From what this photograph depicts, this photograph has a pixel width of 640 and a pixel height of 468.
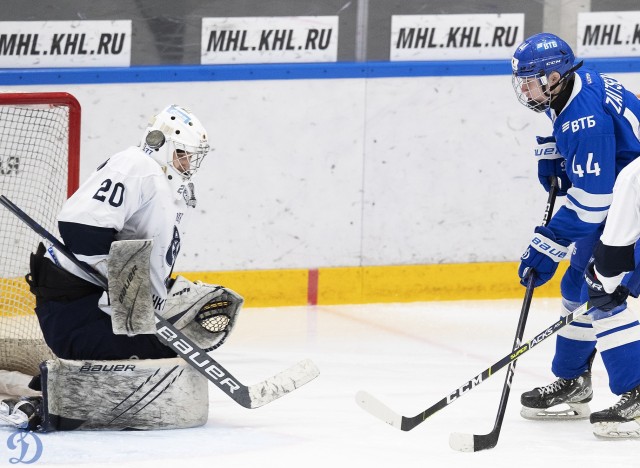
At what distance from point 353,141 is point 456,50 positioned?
2.18 ft

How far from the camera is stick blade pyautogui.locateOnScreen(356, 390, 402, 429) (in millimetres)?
3969

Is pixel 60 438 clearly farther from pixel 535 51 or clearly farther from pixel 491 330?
pixel 491 330

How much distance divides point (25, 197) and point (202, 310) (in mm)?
1382

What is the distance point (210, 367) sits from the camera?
159 inches

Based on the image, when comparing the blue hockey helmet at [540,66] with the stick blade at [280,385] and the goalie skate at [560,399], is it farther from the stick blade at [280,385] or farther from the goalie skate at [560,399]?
the stick blade at [280,385]

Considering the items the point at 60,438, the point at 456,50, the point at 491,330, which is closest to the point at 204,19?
the point at 456,50

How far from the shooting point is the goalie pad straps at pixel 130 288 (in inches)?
151

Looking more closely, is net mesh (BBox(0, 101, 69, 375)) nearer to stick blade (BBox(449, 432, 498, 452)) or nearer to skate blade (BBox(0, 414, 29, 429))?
skate blade (BBox(0, 414, 29, 429))

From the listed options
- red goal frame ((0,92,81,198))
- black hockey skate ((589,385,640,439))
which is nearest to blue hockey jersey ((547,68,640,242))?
black hockey skate ((589,385,640,439))

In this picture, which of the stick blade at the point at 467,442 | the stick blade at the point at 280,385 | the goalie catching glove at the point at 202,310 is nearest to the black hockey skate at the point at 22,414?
the goalie catching glove at the point at 202,310

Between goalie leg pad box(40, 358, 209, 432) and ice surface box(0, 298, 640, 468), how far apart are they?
1.6 inches

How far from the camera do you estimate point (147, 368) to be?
13.0ft

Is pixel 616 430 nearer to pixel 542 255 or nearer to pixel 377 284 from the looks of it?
pixel 542 255

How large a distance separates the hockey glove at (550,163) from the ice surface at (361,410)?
0.75 metres
